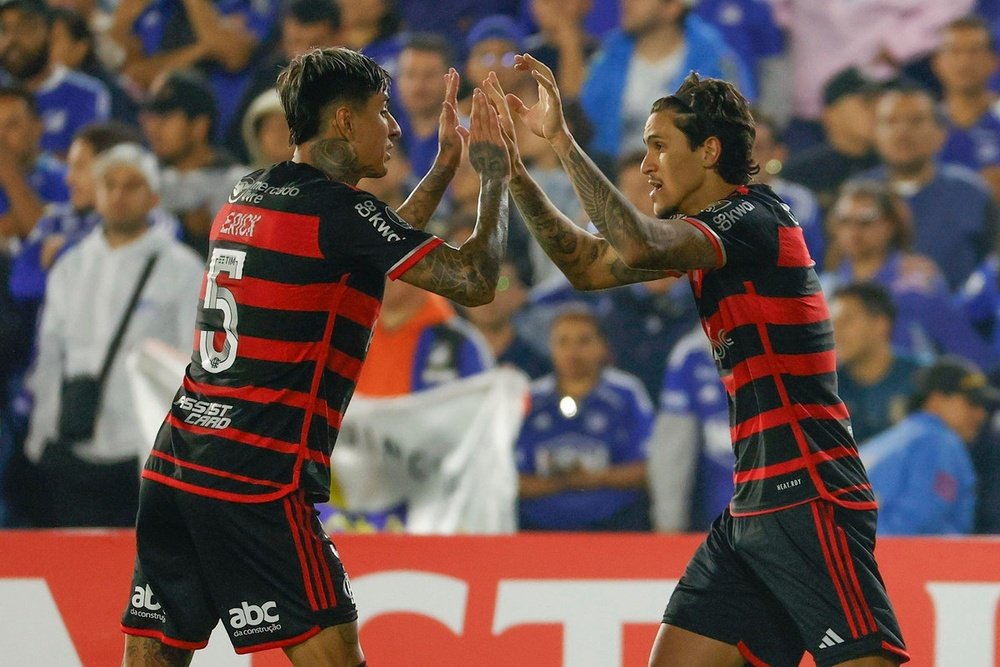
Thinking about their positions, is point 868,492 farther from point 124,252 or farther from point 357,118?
point 124,252

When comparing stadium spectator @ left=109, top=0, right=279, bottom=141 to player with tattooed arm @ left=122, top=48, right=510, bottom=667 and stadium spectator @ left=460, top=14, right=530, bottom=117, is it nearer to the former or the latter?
stadium spectator @ left=460, top=14, right=530, bottom=117

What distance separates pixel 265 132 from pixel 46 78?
1.41 meters

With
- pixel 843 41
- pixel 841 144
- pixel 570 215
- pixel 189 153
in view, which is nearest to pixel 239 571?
pixel 570 215

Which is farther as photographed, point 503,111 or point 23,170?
point 23,170

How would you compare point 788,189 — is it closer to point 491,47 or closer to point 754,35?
point 754,35

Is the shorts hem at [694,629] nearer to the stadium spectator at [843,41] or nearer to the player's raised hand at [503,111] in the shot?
the player's raised hand at [503,111]

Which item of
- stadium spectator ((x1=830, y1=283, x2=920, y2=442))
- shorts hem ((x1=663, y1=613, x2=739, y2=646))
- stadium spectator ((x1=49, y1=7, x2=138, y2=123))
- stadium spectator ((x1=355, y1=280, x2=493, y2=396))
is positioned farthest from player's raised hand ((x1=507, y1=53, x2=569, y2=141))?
stadium spectator ((x1=49, y1=7, x2=138, y2=123))

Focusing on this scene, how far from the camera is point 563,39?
776cm

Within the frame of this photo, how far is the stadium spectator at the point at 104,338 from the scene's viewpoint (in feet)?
22.7

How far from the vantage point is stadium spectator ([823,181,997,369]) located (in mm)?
7000

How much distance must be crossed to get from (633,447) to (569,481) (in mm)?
365

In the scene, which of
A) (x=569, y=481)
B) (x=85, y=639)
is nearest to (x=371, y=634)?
(x=85, y=639)

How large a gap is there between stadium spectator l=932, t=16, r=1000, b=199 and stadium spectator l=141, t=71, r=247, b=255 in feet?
13.0

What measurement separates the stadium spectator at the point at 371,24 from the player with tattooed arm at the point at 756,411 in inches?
171
